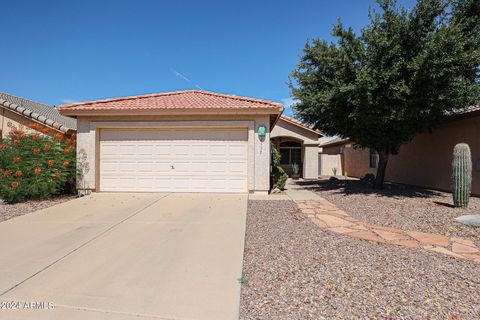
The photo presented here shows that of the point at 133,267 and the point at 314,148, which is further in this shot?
the point at 314,148

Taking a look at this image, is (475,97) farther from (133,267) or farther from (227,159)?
(133,267)

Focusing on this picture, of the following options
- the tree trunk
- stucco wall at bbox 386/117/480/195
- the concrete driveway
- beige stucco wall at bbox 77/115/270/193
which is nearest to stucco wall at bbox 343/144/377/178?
A: stucco wall at bbox 386/117/480/195

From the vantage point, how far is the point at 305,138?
18.5m

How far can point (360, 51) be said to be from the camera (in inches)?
347

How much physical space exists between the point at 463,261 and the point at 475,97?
696 cm

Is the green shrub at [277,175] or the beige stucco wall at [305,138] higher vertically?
the beige stucco wall at [305,138]

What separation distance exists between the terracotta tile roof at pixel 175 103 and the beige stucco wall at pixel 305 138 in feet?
26.5

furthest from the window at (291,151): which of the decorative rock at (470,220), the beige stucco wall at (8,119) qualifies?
the beige stucco wall at (8,119)

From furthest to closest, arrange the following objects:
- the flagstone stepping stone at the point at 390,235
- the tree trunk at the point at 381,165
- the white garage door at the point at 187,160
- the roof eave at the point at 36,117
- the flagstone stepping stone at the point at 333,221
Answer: the tree trunk at the point at 381,165
the roof eave at the point at 36,117
the white garage door at the point at 187,160
the flagstone stepping stone at the point at 333,221
the flagstone stepping stone at the point at 390,235

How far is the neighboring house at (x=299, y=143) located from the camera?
18281mm

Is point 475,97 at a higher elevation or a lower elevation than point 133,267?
higher

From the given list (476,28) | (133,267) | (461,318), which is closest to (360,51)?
(476,28)

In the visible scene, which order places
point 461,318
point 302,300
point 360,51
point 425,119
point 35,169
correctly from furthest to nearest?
point 425,119 < point 360,51 < point 35,169 < point 302,300 < point 461,318

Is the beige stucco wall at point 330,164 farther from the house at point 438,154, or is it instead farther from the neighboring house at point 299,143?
the house at point 438,154
